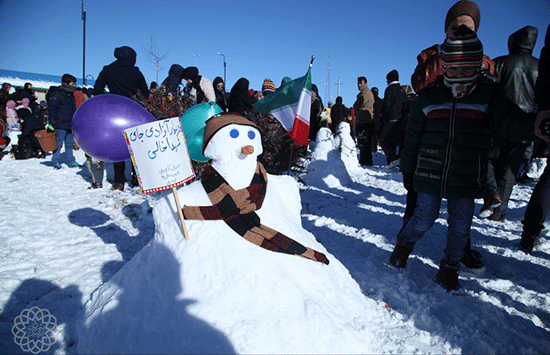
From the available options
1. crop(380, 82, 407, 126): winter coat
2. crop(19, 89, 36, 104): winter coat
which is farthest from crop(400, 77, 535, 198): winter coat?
crop(19, 89, 36, 104): winter coat

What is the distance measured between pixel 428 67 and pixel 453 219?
136 centimetres

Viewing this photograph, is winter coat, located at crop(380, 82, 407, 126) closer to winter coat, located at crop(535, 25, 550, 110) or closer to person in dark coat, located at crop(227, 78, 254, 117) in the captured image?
person in dark coat, located at crop(227, 78, 254, 117)

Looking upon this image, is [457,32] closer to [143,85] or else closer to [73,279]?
[73,279]

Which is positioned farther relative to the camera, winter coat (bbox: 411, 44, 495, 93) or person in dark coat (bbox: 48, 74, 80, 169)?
person in dark coat (bbox: 48, 74, 80, 169)

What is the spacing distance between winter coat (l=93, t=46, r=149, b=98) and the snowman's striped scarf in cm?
362

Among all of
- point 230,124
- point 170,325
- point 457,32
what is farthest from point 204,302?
point 457,32

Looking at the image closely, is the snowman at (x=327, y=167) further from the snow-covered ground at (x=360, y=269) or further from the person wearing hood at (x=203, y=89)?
the person wearing hood at (x=203, y=89)

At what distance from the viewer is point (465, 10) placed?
6.68ft

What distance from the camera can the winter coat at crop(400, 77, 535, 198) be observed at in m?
1.96

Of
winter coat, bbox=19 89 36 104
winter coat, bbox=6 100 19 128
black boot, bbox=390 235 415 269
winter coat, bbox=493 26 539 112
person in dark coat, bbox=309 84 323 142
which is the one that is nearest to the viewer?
black boot, bbox=390 235 415 269

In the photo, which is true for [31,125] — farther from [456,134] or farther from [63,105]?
[456,134]

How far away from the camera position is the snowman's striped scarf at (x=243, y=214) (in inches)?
69.1

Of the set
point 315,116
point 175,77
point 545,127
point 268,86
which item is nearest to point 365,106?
point 315,116

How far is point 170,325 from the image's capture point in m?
1.40
